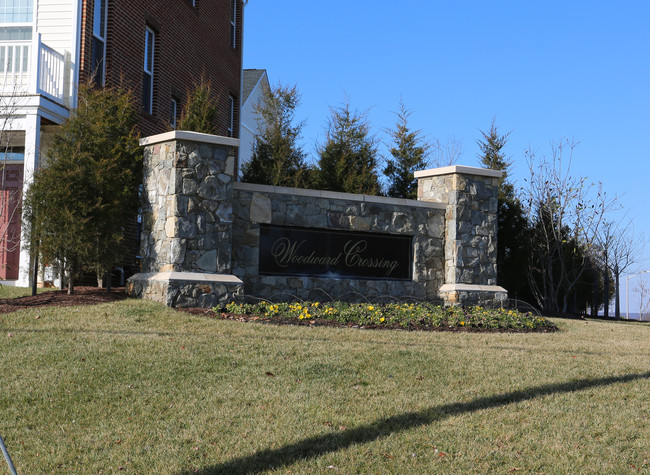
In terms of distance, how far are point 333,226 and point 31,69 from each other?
628 cm

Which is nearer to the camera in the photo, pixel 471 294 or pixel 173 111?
pixel 471 294

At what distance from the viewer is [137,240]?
1474 centimetres

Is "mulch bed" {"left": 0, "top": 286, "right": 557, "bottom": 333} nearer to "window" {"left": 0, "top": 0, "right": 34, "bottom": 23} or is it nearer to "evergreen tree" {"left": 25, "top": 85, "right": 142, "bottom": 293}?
"evergreen tree" {"left": 25, "top": 85, "right": 142, "bottom": 293}

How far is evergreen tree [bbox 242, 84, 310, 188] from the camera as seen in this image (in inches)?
652

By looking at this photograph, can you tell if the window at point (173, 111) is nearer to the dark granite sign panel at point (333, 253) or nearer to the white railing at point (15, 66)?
the white railing at point (15, 66)

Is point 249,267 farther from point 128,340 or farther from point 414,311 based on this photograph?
point 128,340

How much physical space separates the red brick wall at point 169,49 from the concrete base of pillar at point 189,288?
470 centimetres

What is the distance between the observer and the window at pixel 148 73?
54.0 feet

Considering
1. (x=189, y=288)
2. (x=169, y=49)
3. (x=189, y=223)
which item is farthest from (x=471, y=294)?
(x=169, y=49)

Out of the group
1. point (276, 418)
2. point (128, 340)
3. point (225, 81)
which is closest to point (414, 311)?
point (128, 340)

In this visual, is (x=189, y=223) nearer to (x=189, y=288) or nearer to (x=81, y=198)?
(x=189, y=288)

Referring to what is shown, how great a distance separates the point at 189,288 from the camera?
1078 cm

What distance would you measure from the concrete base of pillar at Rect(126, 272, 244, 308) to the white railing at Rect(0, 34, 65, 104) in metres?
4.40

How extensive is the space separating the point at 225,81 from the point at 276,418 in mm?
16900
